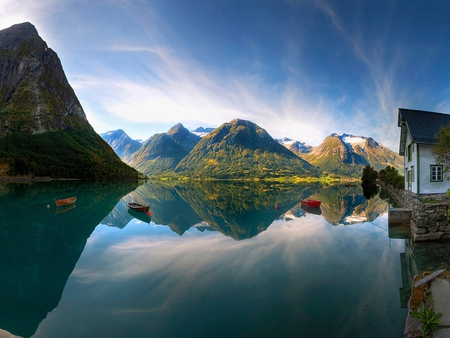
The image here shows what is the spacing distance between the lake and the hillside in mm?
119654

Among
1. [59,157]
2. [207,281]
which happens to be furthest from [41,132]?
[207,281]

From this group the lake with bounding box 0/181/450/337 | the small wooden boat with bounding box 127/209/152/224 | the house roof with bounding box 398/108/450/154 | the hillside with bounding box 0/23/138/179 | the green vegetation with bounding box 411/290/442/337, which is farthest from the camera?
the hillside with bounding box 0/23/138/179

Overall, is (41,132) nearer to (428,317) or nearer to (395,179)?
(395,179)

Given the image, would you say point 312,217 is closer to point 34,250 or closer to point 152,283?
point 152,283

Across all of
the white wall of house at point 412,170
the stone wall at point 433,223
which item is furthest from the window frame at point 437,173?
the stone wall at point 433,223

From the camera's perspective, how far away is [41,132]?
157000 millimetres

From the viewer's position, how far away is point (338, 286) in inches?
440

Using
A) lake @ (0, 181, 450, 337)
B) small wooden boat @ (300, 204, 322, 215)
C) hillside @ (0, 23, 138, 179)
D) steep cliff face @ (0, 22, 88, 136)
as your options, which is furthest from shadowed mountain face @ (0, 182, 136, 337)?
steep cliff face @ (0, 22, 88, 136)

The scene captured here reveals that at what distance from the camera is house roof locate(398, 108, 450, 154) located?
Result: 26.4m

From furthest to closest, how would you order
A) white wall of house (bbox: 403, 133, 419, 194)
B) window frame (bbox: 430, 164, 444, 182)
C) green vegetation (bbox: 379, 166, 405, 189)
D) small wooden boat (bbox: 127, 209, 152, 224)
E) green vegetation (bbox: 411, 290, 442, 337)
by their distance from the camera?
green vegetation (bbox: 379, 166, 405, 189)
small wooden boat (bbox: 127, 209, 152, 224)
white wall of house (bbox: 403, 133, 419, 194)
window frame (bbox: 430, 164, 444, 182)
green vegetation (bbox: 411, 290, 442, 337)

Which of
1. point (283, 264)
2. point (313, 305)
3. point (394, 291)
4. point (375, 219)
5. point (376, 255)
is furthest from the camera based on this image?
point (375, 219)

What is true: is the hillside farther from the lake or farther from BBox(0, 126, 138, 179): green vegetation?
the lake

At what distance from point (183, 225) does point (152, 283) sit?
48.0ft

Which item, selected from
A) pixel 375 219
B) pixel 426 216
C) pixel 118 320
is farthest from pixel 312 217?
pixel 118 320
